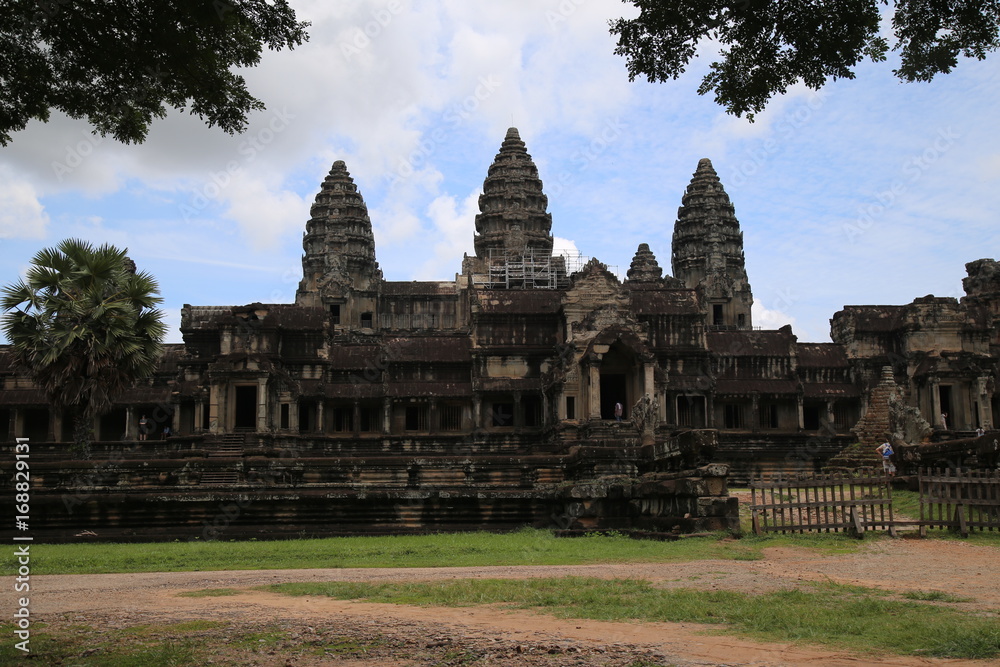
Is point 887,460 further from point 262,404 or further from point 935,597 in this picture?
point 262,404

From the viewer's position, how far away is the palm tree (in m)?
27.6

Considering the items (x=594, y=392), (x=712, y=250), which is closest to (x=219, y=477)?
(x=594, y=392)

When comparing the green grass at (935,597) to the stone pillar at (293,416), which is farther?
the stone pillar at (293,416)

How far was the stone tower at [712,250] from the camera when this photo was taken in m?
64.9

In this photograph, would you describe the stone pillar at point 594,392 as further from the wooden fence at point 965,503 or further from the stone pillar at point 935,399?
the wooden fence at point 965,503

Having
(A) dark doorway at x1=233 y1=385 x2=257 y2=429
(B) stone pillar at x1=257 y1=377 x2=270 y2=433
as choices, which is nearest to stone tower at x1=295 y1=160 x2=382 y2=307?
(A) dark doorway at x1=233 y1=385 x2=257 y2=429

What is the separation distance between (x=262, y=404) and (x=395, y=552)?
76.9ft

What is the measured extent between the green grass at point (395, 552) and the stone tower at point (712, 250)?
47.5m

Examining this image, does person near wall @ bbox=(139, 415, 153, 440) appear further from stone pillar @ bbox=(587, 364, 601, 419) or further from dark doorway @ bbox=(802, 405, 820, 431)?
dark doorway @ bbox=(802, 405, 820, 431)

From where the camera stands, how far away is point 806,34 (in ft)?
27.2

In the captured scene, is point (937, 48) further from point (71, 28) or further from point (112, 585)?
point (112, 585)

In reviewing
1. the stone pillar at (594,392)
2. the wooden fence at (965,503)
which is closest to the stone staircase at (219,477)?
the stone pillar at (594,392)

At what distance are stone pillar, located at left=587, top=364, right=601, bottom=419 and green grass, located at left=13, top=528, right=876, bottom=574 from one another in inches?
694

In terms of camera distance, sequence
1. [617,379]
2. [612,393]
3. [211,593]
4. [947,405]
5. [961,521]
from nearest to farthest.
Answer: [211,593], [961,521], [617,379], [612,393], [947,405]
